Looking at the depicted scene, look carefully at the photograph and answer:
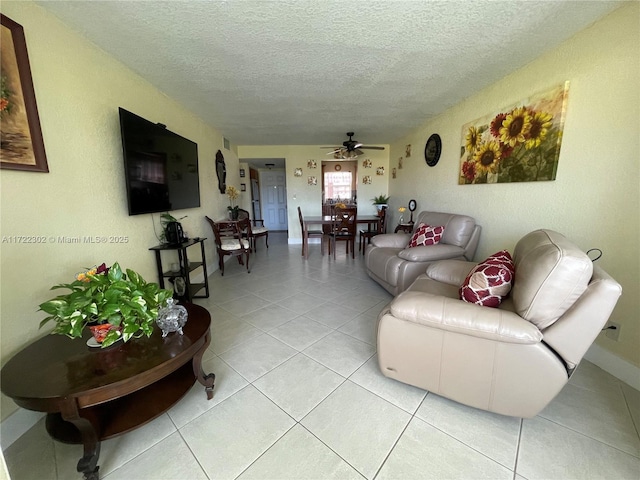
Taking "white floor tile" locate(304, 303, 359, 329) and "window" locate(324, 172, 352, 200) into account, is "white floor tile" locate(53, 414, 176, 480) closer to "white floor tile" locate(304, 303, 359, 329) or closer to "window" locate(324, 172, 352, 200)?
"white floor tile" locate(304, 303, 359, 329)

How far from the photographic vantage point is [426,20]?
150 cm

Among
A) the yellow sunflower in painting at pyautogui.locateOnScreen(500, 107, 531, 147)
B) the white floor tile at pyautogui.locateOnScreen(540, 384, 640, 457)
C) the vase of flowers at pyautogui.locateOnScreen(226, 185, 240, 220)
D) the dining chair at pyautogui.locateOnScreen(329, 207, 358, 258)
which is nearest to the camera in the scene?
the white floor tile at pyautogui.locateOnScreen(540, 384, 640, 457)

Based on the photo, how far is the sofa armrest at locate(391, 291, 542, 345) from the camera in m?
1.08

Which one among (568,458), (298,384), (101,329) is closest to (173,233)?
(101,329)

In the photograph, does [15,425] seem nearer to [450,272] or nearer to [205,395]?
[205,395]

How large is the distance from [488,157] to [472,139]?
35 cm

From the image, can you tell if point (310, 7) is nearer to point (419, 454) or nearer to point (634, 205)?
point (634, 205)

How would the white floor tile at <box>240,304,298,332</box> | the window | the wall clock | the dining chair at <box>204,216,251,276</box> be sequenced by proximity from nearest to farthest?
the white floor tile at <box>240,304,298,332</box> → the wall clock → the dining chair at <box>204,216,251,276</box> → the window

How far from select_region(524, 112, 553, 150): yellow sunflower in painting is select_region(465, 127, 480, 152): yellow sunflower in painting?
62 centimetres

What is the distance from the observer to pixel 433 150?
3.53 meters

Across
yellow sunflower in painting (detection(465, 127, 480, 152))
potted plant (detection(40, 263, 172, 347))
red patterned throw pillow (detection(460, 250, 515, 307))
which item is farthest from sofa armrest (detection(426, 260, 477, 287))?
potted plant (detection(40, 263, 172, 347))

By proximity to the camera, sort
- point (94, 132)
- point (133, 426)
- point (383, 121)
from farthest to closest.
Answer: point (383, 121) < point (94, 132) < point (133, 426)

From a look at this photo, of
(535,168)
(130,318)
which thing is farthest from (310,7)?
(535,168)

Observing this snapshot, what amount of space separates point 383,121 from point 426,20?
2.20 metres
